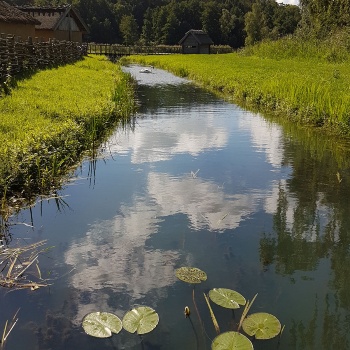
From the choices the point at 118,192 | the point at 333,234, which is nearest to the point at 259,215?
the point at 333,234

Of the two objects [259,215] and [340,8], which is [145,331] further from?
[340,8]

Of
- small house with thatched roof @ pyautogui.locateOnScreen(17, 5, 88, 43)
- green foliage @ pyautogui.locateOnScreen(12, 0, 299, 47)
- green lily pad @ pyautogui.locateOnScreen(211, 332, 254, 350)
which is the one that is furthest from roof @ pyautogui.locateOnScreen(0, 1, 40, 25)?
green foliage @ pyautogui.locateOnScreen(12, 0, 299, 47)

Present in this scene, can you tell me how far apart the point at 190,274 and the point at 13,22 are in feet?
85.8

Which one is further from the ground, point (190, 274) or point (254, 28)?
point (254, 28)

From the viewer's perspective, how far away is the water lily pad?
14.2 ft

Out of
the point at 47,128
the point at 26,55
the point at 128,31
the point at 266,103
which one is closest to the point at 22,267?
the point at 47,128

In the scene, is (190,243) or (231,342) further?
(190,243)

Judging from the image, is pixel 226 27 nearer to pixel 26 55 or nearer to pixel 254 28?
pixel 254 28

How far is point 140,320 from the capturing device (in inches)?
162

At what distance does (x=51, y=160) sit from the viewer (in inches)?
320

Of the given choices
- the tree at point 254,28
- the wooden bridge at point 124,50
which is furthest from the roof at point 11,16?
the tree at point 254,28

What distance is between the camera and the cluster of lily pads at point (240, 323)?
3771 mm

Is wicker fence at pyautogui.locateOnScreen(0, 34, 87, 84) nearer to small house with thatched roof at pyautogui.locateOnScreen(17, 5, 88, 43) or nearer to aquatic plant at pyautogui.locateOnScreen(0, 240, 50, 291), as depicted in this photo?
small house with thatched roof at pyautogui.locateOnScreen(17, 5, 88, 43)

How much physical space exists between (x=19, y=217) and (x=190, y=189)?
9.27ft
